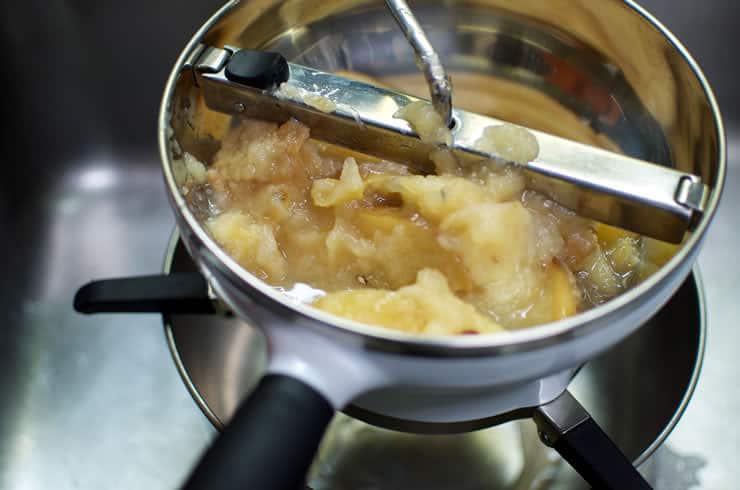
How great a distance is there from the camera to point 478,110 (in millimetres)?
621

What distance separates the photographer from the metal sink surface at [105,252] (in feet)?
2.21

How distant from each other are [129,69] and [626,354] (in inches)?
23.4

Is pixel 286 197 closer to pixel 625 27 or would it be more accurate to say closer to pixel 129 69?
pixel 625 27

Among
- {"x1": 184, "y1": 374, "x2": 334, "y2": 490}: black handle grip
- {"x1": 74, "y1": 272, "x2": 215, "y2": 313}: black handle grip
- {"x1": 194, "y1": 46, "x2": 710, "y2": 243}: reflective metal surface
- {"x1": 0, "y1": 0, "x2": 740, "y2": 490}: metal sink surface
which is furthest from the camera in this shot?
{"x1": 0, "y1": 0, "x2": 740, "y2": 490}: metal sink surface

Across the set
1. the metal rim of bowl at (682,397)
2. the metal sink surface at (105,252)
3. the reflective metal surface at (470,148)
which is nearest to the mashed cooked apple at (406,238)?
the reflective metal surface at (470,148)

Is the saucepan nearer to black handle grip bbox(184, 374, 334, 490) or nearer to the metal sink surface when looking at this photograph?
black handle grip bbox(184, 374, 334, 490)

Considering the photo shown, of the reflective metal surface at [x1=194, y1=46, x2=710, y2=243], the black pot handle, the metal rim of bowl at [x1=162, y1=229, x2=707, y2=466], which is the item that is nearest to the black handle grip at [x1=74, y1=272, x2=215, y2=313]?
the metal rim of bowl at [x1=162, y1=229, x2=707, y2=466]

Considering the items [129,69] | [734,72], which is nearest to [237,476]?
[129,69]

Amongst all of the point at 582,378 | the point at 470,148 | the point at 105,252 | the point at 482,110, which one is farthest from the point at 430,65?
the point at 105,252

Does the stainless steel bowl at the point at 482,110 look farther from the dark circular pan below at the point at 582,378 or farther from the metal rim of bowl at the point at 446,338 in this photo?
the dark circular pan below at the point at 582,378

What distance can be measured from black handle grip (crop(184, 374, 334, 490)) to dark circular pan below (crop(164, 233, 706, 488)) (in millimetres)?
194

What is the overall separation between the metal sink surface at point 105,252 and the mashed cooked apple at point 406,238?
312 millimetres

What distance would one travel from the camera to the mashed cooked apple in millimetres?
379

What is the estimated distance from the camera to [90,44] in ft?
2.57
